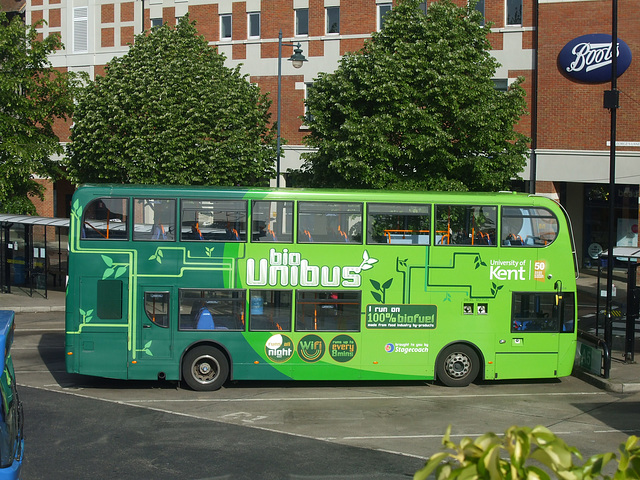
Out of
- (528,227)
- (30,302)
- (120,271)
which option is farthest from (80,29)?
(528,227)

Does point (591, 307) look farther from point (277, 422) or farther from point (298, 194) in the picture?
point (277, 422)

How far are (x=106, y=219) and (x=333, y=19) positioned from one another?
74.5ft

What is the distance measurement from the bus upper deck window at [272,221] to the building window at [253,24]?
75.1 ft

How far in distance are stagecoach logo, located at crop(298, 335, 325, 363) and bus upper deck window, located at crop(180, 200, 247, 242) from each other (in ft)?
7.47

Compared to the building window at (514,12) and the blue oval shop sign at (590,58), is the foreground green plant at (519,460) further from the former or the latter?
the building window at (514,12)

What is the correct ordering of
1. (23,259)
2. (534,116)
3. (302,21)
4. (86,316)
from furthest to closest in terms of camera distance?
(302,21)
(534,116)
(23,259)
(86,316)

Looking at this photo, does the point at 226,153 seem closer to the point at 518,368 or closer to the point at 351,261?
the point at 351,261

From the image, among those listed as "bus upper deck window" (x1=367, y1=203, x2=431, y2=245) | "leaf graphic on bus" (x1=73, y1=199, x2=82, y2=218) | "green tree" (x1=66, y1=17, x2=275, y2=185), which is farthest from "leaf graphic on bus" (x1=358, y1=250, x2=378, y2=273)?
"green tree" (x1=66, y1=17, x2=275, y2=185)

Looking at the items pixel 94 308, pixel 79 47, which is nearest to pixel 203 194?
pixel 94 308

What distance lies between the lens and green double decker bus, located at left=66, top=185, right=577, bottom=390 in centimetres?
1329

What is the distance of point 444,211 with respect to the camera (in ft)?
45.1

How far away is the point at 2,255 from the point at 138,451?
1899 centimetres

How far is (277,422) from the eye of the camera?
11633 mm

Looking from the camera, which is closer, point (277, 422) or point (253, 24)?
point (277, 422)
